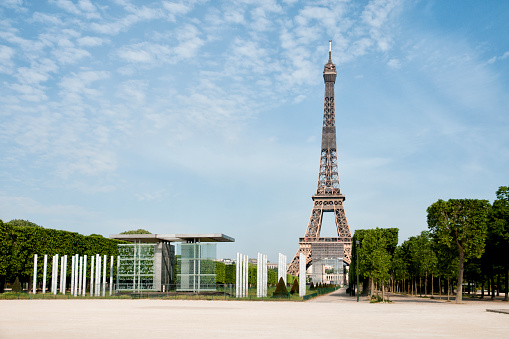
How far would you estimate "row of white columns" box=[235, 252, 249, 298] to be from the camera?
1763 inches

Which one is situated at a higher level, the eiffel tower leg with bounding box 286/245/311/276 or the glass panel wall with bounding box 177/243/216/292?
the glass panel wall with bounding box 177/243/216/292

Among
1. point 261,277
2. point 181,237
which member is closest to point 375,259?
point 261,277

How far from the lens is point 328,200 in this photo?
390 ft

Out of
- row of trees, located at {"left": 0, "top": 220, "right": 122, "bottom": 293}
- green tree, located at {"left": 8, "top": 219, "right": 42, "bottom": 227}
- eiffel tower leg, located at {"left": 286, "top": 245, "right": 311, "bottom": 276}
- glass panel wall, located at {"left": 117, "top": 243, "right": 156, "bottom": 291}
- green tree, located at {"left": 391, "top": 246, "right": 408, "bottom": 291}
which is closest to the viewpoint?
glass panel wall, located at {"left": 117, "top": 243, "right": 156, "bottom": 291}

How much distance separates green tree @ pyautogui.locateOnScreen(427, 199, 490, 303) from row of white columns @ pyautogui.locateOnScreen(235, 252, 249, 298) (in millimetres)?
16741

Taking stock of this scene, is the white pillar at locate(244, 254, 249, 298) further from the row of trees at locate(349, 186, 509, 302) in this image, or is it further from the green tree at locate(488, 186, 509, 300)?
the green tree at locate(488, 186, 509, 300)

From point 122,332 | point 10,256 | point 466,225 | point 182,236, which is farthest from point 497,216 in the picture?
point 10,256

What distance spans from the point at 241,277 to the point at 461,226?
1947 centimetres

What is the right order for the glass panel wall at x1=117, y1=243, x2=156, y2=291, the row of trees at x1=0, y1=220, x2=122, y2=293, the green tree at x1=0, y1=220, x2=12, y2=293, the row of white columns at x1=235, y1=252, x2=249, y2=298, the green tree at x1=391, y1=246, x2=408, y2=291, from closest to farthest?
the row of white columns at x1=235, y1=252, x2=249, y2=298 < the green tree at x1=0, y1=220, x2=12, y2=293 < the glass panel wall at x1=117, y1=243, x2=156, y2=291 < the row of trees at x1=0, y1=220, x2=122, y2=293 < the green tree at x1=391, y1=246, x2=408, y2=291

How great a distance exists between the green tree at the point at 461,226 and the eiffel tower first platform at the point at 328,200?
61.3 m

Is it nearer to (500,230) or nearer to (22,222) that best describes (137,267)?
(500,230)

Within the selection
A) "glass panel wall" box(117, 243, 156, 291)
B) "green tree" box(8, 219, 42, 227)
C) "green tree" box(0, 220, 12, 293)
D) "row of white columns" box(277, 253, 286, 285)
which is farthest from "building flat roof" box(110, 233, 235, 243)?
"green tree" box(8, 219, 42, 227)

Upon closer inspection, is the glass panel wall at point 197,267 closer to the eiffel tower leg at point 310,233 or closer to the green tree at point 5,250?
the green tree at point 5,250

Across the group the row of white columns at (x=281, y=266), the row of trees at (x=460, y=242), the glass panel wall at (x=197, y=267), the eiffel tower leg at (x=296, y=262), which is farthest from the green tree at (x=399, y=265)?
the eiffel tower leg at (x=296, y=262)
